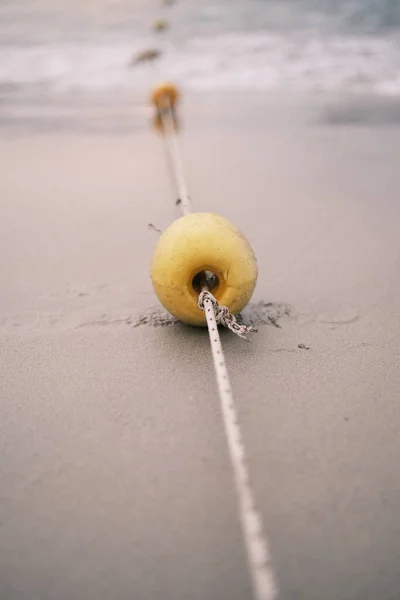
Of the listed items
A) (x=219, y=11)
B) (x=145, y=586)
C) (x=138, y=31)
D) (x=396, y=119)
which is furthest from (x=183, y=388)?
(x=219, y=11)

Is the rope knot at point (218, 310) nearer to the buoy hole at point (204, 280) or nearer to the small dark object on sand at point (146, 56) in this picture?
the buoy hole at point (204, 280)

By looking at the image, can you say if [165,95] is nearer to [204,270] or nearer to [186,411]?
[204,270]

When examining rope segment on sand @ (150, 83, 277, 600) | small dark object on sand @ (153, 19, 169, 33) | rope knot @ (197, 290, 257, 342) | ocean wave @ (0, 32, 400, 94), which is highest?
small dark object on sand @ (153, 19, 169, 33)

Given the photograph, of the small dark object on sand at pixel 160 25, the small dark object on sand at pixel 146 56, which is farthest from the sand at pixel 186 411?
the small dark object on sand at pixel 160 25

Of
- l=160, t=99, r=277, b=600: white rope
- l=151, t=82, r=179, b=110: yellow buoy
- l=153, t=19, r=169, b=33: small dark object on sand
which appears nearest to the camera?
l=160, t=99, r=277, b=600: white rope

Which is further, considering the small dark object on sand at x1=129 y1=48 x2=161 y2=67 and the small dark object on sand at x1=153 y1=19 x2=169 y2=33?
the small dark object on sand at x1=153 y1=19 x2=169 y2=33

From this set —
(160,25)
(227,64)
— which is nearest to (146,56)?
(227,64)

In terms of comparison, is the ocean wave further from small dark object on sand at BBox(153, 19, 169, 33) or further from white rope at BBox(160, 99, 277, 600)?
white rope at BBox(160, 99, 277, 600)

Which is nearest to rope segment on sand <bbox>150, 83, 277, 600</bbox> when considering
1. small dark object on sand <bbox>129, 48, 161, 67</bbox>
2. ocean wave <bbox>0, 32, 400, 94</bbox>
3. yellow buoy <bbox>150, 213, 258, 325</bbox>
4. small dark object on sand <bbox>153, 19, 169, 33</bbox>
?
yellow buoy <bbox>150, 213, 258, 325</bbox>
